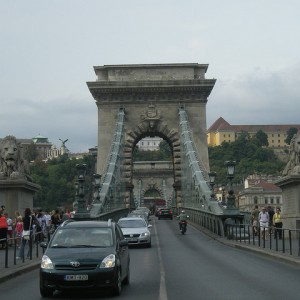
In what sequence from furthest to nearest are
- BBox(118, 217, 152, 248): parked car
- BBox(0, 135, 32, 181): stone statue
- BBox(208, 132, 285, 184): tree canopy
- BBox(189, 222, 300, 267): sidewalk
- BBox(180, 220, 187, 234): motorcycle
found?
1. BBox(208, 132, 285, 184): tree canopy
2. BBox(180, 220, 187, 234): motorcycle
3. BBox(118, 217, 152, 248): parked car
4. BBox(0, 135, 32, 181): stone statue
5. BBox(189, 222, 300, 267): sidewalk

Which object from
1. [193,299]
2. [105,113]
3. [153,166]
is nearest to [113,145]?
[105,113]

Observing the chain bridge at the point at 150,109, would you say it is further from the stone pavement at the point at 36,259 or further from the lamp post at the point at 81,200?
the stone pavement at the point at 36,259

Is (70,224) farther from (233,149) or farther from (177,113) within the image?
(233,149)

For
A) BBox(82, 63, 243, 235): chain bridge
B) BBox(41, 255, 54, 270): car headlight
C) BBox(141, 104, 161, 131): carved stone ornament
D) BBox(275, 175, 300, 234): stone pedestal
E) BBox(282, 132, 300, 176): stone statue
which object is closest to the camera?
BBox(41, 255, 54, 270): car headlight

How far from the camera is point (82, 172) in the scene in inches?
1344

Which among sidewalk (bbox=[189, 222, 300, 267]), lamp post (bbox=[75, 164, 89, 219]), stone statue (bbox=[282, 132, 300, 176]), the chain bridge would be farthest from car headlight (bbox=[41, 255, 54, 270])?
the chain bridge

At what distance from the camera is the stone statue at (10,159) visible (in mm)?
28625

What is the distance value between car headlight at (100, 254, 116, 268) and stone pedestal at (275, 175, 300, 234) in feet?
54.0

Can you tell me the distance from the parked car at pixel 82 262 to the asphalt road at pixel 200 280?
540 millimetres

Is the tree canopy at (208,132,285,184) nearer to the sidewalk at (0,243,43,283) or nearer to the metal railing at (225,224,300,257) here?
the metal railing at (225,224,300,257)

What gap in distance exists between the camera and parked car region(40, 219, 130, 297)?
12594 millimetres

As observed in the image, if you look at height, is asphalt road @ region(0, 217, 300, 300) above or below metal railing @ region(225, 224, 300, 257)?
below

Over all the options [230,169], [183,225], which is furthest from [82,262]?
[183,225]

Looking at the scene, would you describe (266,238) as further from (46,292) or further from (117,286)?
(46,292)
